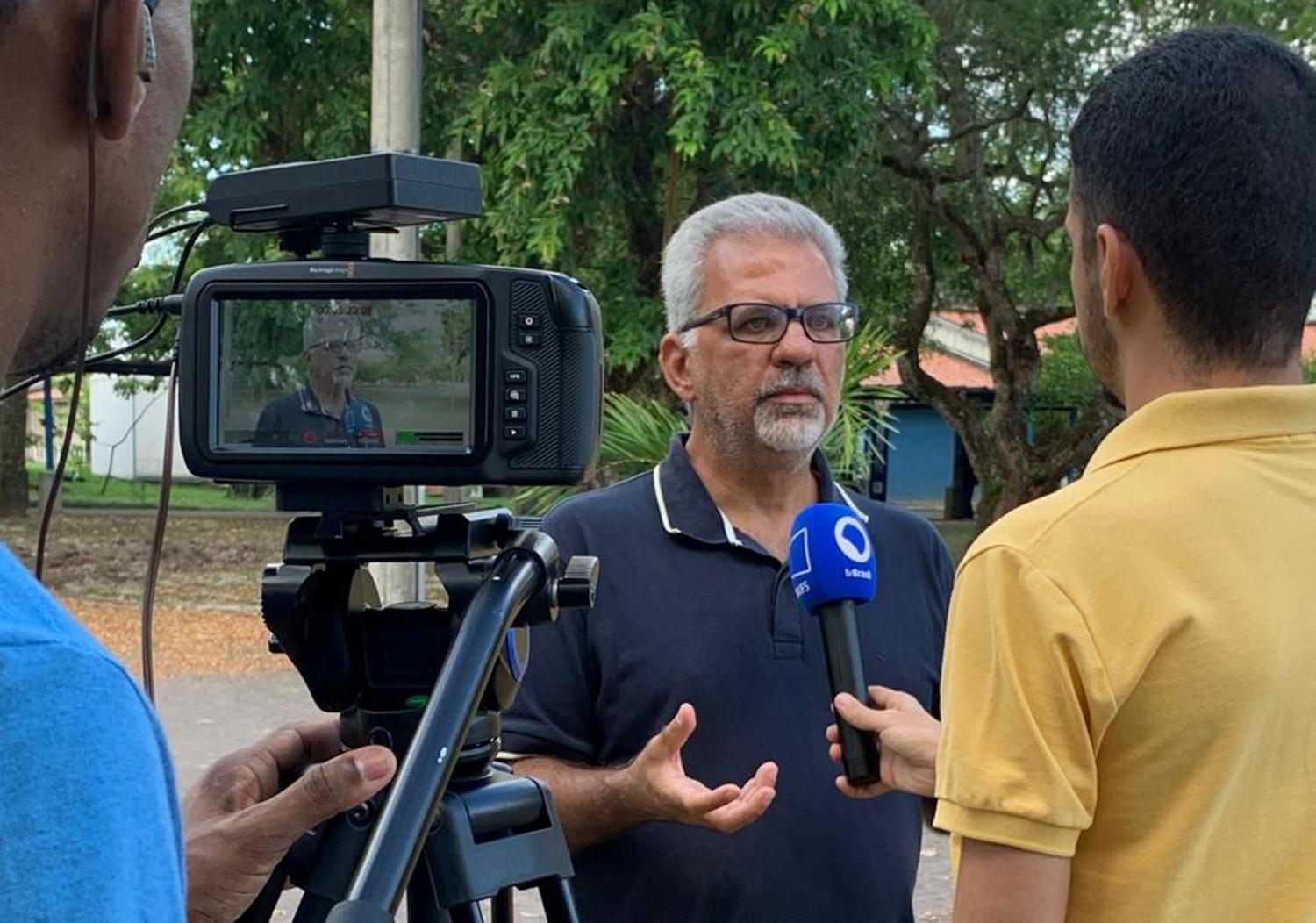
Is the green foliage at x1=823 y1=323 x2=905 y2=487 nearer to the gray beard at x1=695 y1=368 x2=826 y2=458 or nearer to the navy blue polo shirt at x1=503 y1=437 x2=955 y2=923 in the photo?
the gray beard at x1=695 y1=368 x2=826 y2=458

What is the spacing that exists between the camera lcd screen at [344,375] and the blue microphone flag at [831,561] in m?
0.55

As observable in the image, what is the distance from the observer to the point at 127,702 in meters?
0.75

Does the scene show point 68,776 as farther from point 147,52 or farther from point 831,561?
point 831,561

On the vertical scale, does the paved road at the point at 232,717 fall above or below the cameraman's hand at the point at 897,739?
below

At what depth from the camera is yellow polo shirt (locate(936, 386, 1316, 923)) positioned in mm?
1311

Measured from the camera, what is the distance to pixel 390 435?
160 cm

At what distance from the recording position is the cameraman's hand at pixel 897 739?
5.31 feet

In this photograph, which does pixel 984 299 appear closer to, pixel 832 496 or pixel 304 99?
pixel 304 99

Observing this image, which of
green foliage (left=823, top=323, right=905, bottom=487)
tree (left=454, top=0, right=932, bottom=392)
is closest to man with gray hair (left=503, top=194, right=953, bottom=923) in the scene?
green foliage (left=823, top=323, right=905, bottom=487)

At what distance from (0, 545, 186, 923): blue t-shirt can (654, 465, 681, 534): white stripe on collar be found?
1.67 meters

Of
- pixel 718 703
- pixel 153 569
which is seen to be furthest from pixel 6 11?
pixel 718 703

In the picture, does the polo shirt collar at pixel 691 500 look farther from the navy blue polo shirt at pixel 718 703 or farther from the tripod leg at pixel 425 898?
the tripod leg at pixel 425 898

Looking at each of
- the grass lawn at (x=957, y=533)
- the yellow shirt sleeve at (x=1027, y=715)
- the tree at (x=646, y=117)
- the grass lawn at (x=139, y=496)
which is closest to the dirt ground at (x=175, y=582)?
the grass lawn at (x=139, y=496)

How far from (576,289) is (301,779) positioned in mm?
587
